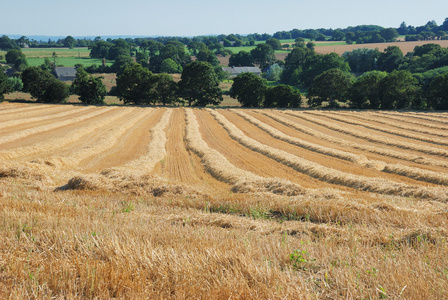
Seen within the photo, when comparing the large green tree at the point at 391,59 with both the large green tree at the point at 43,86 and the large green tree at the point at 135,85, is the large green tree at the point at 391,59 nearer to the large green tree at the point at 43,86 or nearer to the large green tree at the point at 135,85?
the large green tree at the point at 135,85

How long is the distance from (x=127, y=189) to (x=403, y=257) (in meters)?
10.2

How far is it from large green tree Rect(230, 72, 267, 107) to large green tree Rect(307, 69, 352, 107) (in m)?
10.8

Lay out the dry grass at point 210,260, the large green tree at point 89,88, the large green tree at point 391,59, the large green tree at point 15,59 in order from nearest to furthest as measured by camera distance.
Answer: the dry grass at point 210,260 < the large green tree at point 89,88 < the large green tree at point 391,59 < the large green tree at point 15,59

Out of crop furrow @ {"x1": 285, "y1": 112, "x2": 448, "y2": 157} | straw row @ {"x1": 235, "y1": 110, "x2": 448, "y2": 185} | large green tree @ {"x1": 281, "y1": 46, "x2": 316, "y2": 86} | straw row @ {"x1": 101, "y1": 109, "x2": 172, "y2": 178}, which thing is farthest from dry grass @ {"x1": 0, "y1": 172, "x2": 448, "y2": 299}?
large green tree @ {"x1": 281, "y1": 46, "x2": 316, "y2": 86}

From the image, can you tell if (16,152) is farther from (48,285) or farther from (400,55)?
(400,55)

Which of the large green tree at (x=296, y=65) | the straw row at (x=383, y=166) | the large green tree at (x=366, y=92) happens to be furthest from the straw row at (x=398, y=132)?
the large green tree at (x=296, y=65)

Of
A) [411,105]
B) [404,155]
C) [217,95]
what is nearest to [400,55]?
[411,105]

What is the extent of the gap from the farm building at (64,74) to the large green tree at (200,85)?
243 feet

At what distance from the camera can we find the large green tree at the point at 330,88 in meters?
73.9

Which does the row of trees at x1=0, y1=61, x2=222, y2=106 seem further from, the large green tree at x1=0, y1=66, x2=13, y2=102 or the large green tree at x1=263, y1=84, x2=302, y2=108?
the large green tree at x1=263, y1=84, x2=302, y2=108

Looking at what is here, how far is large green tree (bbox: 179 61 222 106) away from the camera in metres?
76.9

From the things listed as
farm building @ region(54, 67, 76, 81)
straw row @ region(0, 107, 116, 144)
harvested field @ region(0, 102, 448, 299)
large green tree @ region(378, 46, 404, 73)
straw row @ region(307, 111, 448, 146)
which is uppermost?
large green tree @ region(378, 46, 404, 73)

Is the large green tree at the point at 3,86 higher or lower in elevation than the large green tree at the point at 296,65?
lower

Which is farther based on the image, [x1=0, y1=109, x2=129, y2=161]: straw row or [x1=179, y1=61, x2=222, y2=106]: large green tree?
[x1=179, y1=61, x2=222, y2=106]: large green tree
